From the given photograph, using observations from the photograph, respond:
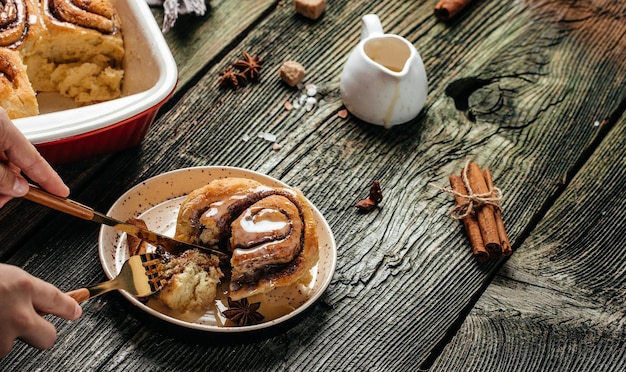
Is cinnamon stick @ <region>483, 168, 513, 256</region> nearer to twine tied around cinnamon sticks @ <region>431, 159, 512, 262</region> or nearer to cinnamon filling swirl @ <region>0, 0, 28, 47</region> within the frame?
twine tied around cinnamon sticks @ <region>431, 159, 512, 262</region>

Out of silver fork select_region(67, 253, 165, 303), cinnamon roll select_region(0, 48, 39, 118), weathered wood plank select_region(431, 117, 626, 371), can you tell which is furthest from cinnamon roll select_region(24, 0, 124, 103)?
weathered wood plank select_region(431, 117, 626, 371)

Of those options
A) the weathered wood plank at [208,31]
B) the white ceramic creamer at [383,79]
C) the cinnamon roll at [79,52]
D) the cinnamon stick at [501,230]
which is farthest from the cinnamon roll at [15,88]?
the cinnamon stick at [501,230]

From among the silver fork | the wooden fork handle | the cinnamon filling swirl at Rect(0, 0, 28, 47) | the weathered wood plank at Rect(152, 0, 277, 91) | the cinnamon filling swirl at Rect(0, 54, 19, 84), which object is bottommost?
the weathered wood plank at Rect(152, 0, 277, 91)

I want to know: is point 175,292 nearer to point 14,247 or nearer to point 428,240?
point 14,247

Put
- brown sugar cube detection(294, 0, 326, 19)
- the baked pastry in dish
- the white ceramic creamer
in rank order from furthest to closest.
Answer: brown sugar cube detection(294, 0, 326, 19) < the white ceramic creamer < the baked pastry in dish

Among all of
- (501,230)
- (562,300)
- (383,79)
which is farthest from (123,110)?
(562,300)

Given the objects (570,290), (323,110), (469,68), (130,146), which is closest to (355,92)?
(323,110)

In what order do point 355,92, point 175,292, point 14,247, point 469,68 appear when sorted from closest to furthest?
point 175,292
point 14,247
point 355,92
point 469,68

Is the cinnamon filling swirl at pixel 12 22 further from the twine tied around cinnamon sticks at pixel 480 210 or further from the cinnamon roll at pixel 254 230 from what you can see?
the twine tied around cinnamon sticks at pixel 480 210
